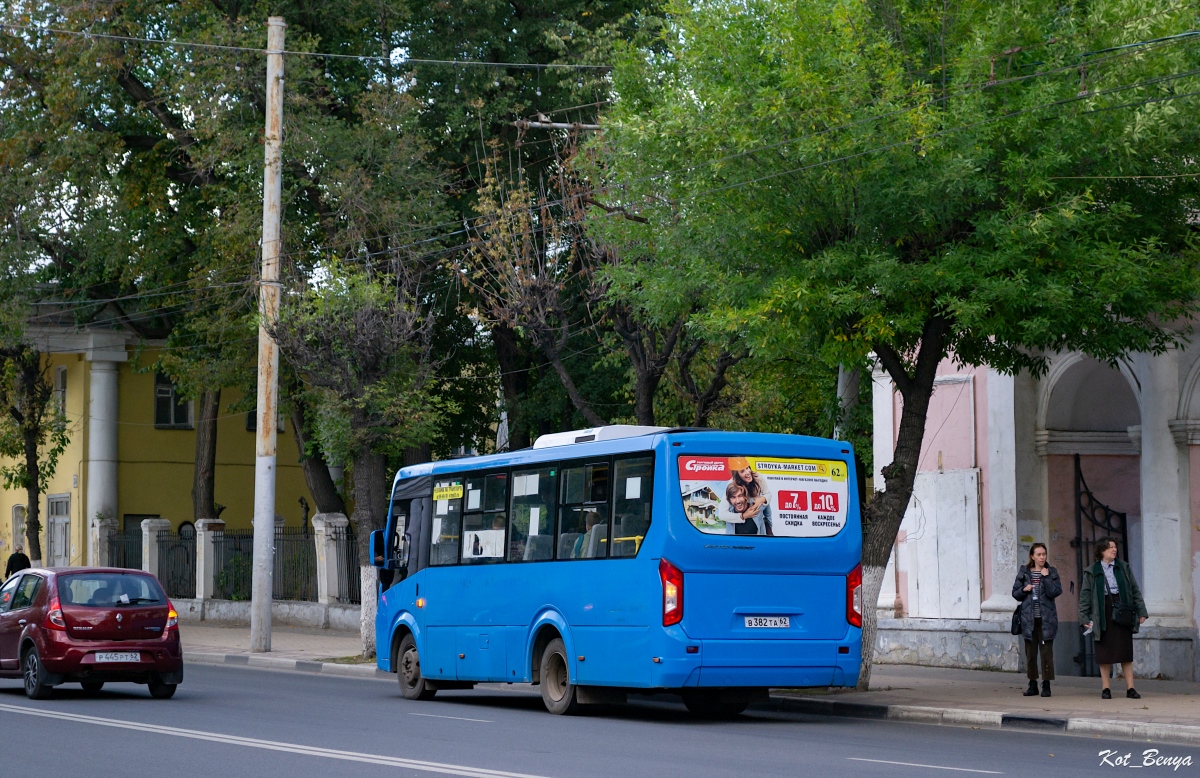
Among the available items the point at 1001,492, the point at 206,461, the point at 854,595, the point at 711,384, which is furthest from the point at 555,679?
the point at 206,461

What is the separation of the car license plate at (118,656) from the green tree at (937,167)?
7560 mm

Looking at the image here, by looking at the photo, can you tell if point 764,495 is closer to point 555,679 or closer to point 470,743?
point 555,679

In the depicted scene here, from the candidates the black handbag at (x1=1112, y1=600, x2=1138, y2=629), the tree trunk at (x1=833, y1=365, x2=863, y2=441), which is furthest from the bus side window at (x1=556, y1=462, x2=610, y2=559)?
the tree trunk at (x1=833, y1=365, x2=863, y2=441)

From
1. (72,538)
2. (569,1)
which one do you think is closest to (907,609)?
(569,1)

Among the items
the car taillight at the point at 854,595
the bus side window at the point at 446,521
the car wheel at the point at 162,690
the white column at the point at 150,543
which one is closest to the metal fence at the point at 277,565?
the white column at the point at 150,543

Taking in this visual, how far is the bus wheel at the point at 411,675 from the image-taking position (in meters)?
18.9

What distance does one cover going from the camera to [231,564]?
38406 millimetres

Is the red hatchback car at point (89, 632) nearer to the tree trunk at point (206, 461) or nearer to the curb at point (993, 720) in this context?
the curb at point (993, 720)

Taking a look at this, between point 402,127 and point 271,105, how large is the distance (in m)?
3.73

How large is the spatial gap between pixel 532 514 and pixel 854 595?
3.58 metres

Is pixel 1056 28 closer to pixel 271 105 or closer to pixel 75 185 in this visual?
pixel 271 105

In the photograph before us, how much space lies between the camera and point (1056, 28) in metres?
16.2

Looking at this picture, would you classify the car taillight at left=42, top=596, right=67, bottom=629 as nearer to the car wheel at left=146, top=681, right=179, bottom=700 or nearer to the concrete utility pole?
the car wheel at left=146, top=681, right=179, bottom=700

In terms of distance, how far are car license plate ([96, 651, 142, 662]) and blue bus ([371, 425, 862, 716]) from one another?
149 inches
